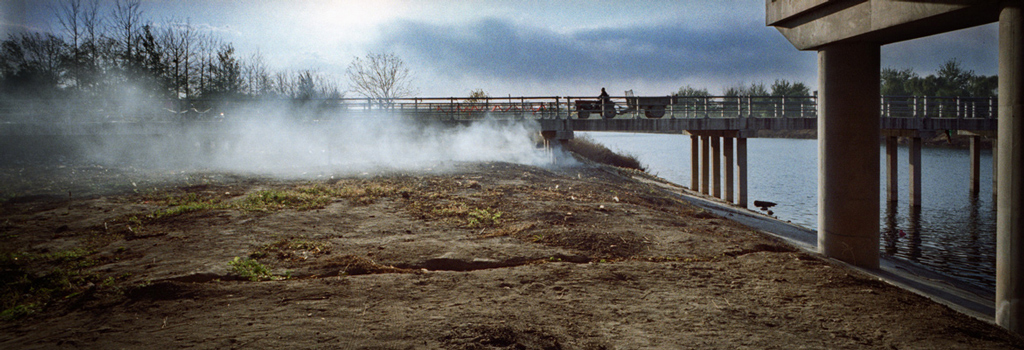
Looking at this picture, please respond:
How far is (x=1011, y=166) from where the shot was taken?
20.6 feet

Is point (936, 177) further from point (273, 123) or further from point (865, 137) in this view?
point (273, 123)

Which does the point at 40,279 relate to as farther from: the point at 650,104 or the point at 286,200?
the point at 650,104

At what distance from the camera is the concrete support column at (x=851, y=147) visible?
955cm

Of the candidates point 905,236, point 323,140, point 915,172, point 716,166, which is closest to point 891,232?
point 905,236

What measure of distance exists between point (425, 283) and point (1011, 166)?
696 cm

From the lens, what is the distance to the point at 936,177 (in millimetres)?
37219

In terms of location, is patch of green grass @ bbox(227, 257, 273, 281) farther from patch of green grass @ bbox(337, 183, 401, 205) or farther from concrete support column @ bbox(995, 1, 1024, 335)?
concrete support column @ bbox(995, 1, 1024, 335)

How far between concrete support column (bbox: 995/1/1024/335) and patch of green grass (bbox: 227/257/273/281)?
28.9 ft

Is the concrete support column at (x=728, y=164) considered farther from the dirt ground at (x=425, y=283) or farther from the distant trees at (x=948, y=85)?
the distant trees at (x=948, y=85)

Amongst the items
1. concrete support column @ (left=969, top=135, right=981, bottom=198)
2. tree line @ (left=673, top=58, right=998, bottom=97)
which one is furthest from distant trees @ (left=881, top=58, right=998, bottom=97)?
concrete support column @ (left=969, top=135, right=981, bottom=198)

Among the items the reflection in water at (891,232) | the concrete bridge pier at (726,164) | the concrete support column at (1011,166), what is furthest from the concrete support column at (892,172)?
the concrete support column at (1011,166)

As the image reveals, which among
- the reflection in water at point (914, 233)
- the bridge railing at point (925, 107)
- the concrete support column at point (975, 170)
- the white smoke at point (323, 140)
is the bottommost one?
the reflection in water at point (914, 233)

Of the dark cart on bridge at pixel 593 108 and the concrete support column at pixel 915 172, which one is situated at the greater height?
the dark cart on bridge at pixel 593 108

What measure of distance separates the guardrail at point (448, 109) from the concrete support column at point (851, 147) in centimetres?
1550
